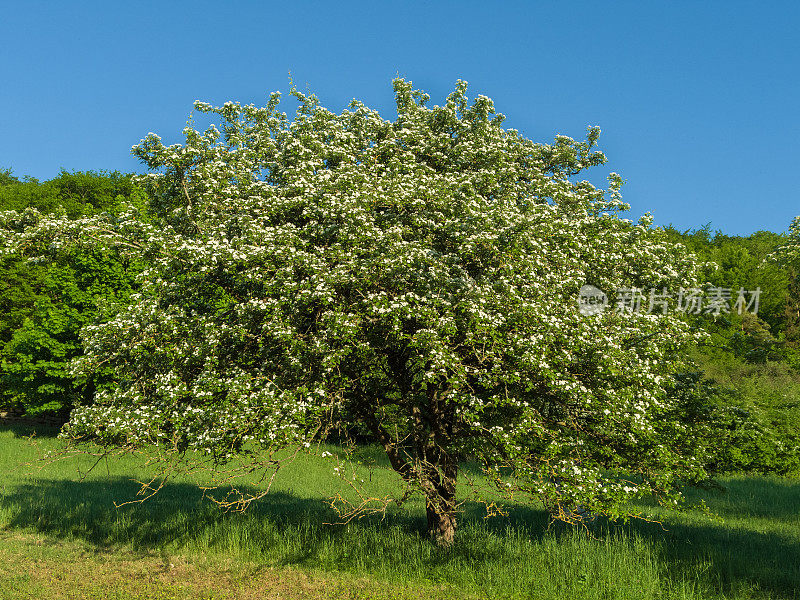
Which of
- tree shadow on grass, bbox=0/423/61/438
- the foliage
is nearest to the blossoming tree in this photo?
the foliage

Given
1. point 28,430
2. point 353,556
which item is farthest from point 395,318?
point 28,430

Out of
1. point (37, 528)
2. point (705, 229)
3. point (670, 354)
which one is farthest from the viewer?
point (705, 229)

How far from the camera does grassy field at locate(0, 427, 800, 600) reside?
1260 centimetres

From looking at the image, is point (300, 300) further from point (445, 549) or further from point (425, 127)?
point (445, 549)

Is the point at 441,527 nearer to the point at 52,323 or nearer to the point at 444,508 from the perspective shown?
the point at 444,508

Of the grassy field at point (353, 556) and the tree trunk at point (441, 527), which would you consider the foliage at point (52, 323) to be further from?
the tree trunk at point (441, 527)

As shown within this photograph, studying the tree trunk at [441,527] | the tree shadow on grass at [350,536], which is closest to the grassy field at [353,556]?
the tree shadow on grass at [350,536]

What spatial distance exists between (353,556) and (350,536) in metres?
1.32

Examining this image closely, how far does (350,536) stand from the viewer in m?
15.9

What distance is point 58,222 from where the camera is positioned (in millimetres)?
13258

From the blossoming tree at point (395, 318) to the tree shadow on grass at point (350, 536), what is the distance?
256 centimetres

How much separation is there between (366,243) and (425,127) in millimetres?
5042

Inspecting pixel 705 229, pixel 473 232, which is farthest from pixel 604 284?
pixel 705 229

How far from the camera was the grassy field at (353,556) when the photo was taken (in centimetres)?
1260
